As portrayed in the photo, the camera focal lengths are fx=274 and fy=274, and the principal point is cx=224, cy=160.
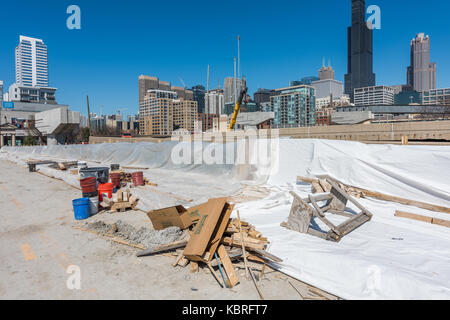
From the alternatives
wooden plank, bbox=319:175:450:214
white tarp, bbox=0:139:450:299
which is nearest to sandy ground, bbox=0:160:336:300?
white tarp, bbox=0:139:450:299

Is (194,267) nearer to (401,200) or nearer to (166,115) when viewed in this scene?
(401,200)

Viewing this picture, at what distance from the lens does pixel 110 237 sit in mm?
6266

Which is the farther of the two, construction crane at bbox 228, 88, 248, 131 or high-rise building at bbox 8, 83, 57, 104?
high-rise building at bbox 8, 83, 57, 104

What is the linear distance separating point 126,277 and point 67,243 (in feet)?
7.90

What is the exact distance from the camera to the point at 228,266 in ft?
14.9

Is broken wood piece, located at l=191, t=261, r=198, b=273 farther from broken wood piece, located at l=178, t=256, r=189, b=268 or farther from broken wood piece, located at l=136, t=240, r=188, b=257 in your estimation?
broken wood piece, located at l=136, t=240, r=188, b=257

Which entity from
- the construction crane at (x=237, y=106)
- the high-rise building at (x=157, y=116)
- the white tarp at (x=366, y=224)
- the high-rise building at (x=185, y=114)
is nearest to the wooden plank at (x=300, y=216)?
the white tarp at (x=366, y=224)

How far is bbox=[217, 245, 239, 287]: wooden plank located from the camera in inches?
170

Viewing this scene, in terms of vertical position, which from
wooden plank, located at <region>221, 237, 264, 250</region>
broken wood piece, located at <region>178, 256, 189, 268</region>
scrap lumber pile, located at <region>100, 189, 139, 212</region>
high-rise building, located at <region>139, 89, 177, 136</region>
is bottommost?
broken wood piece, located at <region>178, 256, 189, 268</region>

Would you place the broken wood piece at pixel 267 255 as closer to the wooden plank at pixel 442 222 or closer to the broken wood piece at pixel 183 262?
the broken wood piece at pixel 183 262

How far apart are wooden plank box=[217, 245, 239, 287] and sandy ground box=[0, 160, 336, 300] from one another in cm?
12

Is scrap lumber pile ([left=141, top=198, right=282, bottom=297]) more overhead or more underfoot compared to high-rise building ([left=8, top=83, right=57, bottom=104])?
more underfoot

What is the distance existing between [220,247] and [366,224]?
4103 millimetres
